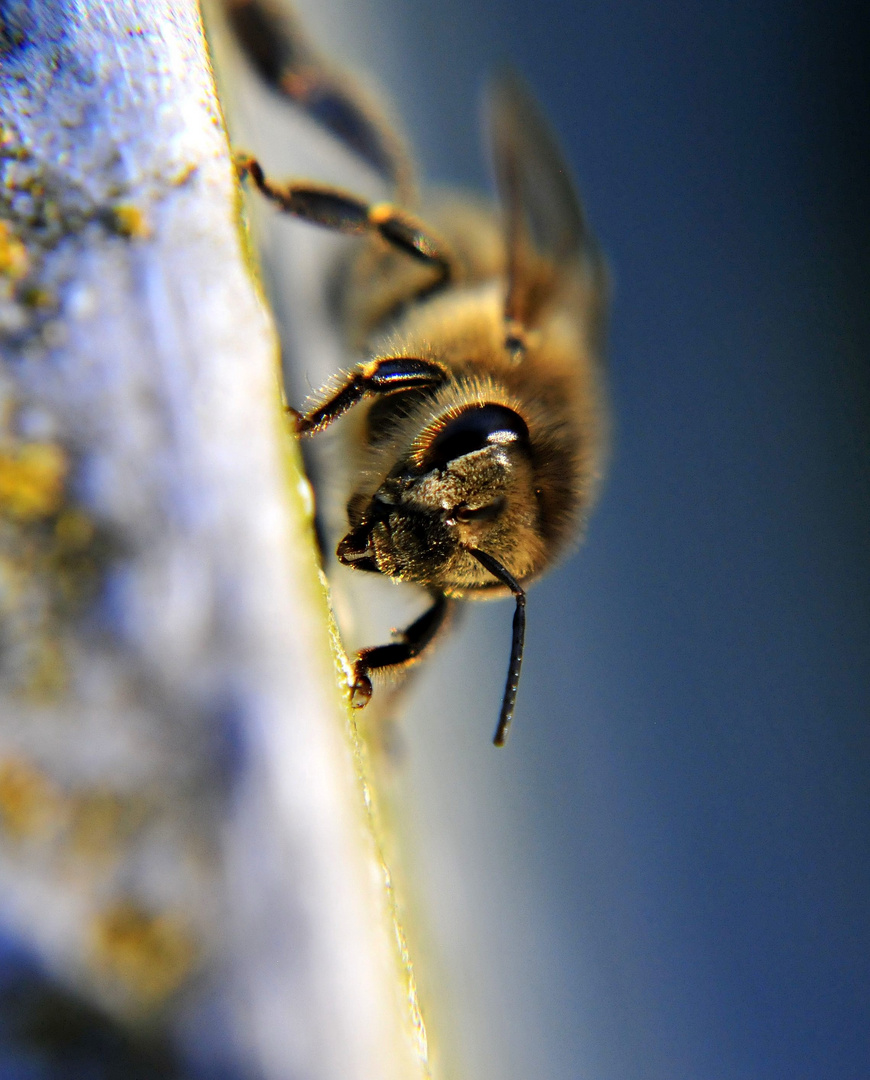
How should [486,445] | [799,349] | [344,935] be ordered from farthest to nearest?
[799,349] < [486,445] < [344,935]

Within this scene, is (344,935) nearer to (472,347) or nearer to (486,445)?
(486,445)

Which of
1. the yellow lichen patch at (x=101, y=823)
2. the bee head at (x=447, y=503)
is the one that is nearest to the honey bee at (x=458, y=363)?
the bee head at (x=447, y=503)

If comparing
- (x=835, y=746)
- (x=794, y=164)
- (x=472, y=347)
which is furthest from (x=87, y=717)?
(x=794, y=164)

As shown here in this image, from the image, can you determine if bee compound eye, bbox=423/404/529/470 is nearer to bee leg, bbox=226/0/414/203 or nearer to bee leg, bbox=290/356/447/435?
bee leg, bbox=290/356/447/435

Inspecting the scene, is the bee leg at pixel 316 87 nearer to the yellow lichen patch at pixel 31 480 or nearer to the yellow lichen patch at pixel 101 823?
the yellow lichen patch at pixel 31 480

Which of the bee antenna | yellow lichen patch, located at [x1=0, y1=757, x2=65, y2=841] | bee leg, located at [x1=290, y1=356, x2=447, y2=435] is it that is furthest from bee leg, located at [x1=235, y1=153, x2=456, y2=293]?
yellow lichen patch, located at [x1=0, y1=757, x2=65, y2=841]

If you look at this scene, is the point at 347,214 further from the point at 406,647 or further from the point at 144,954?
the point at 144,954
